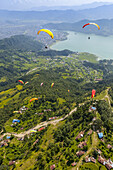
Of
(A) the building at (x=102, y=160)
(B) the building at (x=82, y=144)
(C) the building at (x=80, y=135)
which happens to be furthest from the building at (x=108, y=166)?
(C) the building at (x=80, y=135)

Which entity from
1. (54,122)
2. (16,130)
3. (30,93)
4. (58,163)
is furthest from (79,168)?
(30,93)

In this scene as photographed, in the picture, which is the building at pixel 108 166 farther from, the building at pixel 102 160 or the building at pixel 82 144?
the building at pixel 82 144

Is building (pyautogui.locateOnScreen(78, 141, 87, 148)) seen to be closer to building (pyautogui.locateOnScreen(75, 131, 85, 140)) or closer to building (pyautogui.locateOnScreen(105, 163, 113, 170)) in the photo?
building (pyautogui.locateOnScreen(75, 131, 85, 140))

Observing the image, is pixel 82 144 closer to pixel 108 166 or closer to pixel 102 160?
pixel 102 160

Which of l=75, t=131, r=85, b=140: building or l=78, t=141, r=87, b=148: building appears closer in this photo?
l=78, t=141, r=87, b=148: building

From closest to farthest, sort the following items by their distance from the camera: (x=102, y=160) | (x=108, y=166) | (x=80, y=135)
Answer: (x=108, y=166), (x=102, y=160), (x=80, y=135)

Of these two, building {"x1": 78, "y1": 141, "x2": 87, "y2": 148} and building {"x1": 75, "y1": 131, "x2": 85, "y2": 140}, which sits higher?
building {"x1": 78, "y1": 141, "x2": 87, "y2": 148}

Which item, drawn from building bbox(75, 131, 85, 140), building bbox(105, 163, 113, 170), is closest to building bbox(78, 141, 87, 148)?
building bbox(75, 131, 85, 140)

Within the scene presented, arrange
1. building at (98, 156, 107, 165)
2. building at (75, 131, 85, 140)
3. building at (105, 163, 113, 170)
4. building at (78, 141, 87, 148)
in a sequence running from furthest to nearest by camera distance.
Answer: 1. building at (75, 131, 85, 140)
2. building at (78, 141, 87, 148)
3. building at (98, 156, 107, 165)
4. building at (105, 163, 113, 170)

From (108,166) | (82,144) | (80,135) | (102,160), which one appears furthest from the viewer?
(80,135)

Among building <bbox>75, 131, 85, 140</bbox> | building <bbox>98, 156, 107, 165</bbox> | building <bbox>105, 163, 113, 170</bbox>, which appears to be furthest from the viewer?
building <bbox>75, 131, 85, 140</bbox>

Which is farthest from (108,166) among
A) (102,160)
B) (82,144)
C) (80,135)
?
(80,135)
